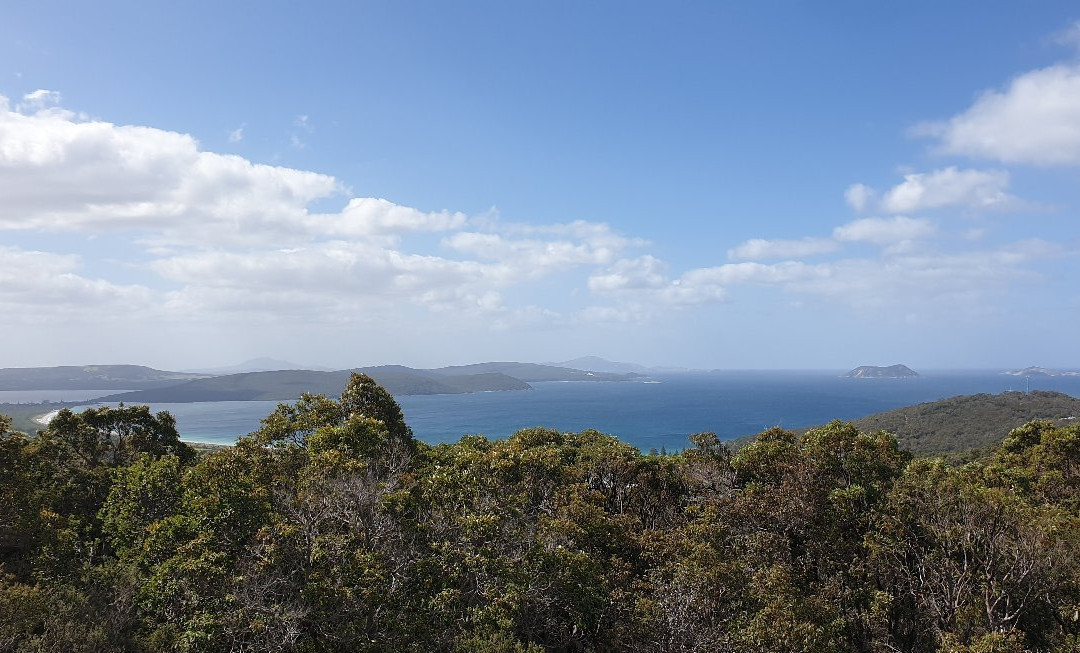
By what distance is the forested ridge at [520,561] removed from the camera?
39.8 feet

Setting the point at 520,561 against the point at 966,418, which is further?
the point at 966,418

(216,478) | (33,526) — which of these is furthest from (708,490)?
(33,526)

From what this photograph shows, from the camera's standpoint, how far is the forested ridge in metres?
12.1

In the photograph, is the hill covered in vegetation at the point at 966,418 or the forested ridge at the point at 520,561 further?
the hill covered in vegetation at the point at 966,418

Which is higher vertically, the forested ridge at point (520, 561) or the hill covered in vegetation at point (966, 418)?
the forested ridge at point (520, 561)

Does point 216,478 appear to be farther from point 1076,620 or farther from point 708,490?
point 1076,620

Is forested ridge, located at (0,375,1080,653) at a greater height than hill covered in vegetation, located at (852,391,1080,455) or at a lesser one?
greater

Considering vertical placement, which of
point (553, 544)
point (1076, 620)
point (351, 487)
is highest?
point (351, 487)

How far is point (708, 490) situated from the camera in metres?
21.8

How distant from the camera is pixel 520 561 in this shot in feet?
45.7

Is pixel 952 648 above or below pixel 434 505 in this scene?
below

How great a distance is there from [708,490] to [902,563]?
7221mm

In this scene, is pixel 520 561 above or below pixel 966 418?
above

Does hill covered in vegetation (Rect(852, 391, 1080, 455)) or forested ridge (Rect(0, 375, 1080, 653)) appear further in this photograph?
hill covered in vegetation (Rect(852, 391, 1080, 455))
